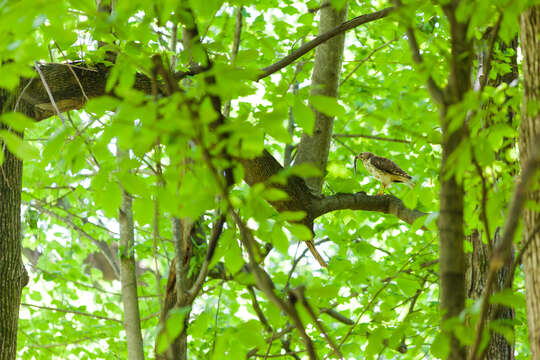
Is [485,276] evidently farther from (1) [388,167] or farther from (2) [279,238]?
(2) [279,238]

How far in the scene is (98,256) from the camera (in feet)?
42.1

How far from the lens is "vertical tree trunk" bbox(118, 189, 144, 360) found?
3.78m

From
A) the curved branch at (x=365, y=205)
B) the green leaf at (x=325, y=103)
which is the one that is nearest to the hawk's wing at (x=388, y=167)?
the curved branch at (x=365, y=205)

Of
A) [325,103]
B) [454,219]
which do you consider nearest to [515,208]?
[454,219]

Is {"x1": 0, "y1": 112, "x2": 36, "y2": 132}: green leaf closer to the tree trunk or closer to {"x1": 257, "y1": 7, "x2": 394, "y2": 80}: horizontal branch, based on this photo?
the tree trunk

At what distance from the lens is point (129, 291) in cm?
396

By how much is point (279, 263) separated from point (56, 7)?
371 inches

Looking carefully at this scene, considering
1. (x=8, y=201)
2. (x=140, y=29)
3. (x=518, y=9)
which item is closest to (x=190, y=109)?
(x=518, y=9)

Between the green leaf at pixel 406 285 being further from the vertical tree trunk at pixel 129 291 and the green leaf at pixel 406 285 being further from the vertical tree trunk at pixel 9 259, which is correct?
the vertical tree trunk at pixel 9 259

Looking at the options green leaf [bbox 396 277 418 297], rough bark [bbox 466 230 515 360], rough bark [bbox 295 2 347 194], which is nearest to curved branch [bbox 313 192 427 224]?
rough bark [bbox 295 2 347 194]

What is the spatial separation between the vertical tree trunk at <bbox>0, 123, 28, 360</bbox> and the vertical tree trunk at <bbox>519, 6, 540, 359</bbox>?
2351 mm

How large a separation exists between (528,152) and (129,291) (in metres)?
3.09

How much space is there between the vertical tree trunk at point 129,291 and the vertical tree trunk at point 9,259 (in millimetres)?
919

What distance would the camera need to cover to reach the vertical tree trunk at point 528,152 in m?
1.54
